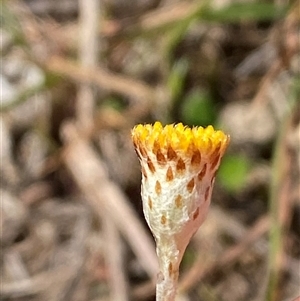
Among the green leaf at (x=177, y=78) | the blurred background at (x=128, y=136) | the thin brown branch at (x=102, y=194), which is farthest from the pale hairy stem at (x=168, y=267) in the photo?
the green leaf at (x=177, y=78)

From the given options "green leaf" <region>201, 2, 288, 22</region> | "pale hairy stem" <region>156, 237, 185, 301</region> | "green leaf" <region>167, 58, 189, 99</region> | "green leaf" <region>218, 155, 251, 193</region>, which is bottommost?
"green leaf" <region>218, 155, 251, 193</region>

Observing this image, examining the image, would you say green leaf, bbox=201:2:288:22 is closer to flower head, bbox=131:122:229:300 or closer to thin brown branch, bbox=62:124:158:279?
thin brown branch, bbox=62:124:158:279

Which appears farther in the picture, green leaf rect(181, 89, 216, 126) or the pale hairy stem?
green leaf rect(181, 89, 216, 126)

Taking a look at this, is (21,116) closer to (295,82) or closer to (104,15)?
(104,15)

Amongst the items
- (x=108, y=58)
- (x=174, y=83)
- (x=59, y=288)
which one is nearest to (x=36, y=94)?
(x=108, y=58)

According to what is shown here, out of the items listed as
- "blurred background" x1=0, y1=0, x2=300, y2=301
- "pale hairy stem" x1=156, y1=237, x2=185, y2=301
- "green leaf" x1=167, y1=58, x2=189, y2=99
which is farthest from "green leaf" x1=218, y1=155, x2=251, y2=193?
"pale hairy stem" x1=156, y1=237, x2=185, y2=301

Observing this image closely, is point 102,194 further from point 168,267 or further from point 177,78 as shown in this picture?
point 168,267

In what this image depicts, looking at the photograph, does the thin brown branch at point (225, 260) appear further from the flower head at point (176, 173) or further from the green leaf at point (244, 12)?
the flower head at point (176, 173)

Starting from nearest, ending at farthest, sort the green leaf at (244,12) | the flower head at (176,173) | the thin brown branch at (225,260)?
the flower head at (176,173) < the thin brown branch at (225,260) < the green leaf at (244,12)
